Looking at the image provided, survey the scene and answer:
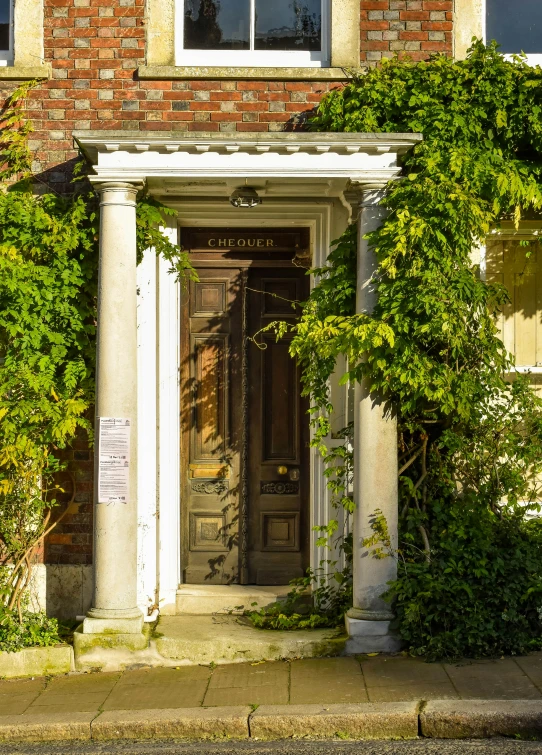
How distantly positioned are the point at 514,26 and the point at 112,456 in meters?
4.77

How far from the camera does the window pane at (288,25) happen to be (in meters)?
7.88

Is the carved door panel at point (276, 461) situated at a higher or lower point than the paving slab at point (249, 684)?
higher

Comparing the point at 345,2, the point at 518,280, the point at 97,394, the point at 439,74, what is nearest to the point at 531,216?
the point at 518,280

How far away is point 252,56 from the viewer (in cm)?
786

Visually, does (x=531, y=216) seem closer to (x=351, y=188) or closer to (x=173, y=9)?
(x=351, y=188)

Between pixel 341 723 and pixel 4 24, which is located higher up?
pixel 4 24

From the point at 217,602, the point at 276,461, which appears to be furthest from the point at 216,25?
the point at 217,602

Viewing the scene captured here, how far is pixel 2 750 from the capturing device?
18.2ft

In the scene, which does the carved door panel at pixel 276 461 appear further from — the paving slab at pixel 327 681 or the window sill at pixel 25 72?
the window sill at pixel 25 72

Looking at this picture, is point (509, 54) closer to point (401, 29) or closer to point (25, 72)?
point (401, 29)

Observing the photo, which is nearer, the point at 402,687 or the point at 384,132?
the point at 402,687

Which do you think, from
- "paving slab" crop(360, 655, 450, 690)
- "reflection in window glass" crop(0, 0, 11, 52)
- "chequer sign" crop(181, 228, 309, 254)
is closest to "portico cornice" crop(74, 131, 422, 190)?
"chequer sign" crop(181, 228, 309, 254)

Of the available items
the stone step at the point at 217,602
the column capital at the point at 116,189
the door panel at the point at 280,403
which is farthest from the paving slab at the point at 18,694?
the column capital at the point at 116,189

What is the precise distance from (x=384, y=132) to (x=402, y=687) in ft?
12.8
